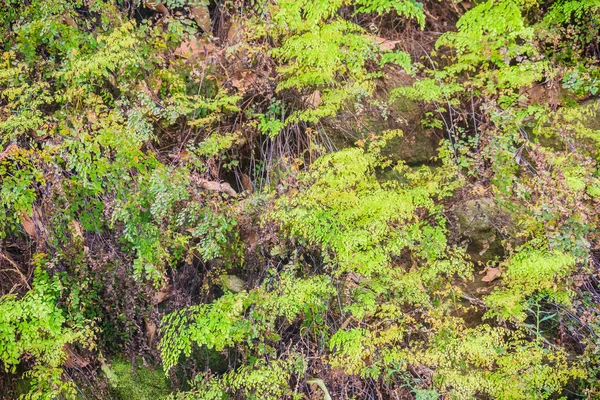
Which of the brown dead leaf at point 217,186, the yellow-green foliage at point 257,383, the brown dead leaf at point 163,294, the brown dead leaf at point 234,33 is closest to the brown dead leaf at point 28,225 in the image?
the brown dead leaf at point 163,294

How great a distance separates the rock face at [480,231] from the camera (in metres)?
4.80

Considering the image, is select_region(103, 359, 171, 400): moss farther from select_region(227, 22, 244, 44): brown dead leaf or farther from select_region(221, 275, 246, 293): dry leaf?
select_region(227, 22, 244, 44): brown dead leaf

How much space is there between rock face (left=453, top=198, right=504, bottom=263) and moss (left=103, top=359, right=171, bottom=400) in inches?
116

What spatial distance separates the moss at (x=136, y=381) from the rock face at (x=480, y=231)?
9.66 feet

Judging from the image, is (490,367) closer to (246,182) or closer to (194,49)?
(246,182)

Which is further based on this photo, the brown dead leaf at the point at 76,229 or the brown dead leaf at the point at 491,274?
the brown dead leaf at the point at 491,274

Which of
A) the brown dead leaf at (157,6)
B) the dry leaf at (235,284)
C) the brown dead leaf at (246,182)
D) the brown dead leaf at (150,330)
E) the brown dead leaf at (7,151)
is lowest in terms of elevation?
the brown dead leaf at (150,330)

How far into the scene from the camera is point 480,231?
4.83 meters

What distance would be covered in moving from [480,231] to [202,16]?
330 cm

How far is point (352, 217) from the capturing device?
3951mm

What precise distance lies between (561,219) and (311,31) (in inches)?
101

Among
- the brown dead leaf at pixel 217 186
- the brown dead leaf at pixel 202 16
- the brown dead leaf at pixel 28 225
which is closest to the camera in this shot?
the brown dead leaf at pixel 28 225

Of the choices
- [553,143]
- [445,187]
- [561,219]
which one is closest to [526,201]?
[561,219]

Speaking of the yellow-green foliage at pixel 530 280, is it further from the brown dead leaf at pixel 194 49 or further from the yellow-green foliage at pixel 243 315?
the brown dead leaf at pixel 194 49
